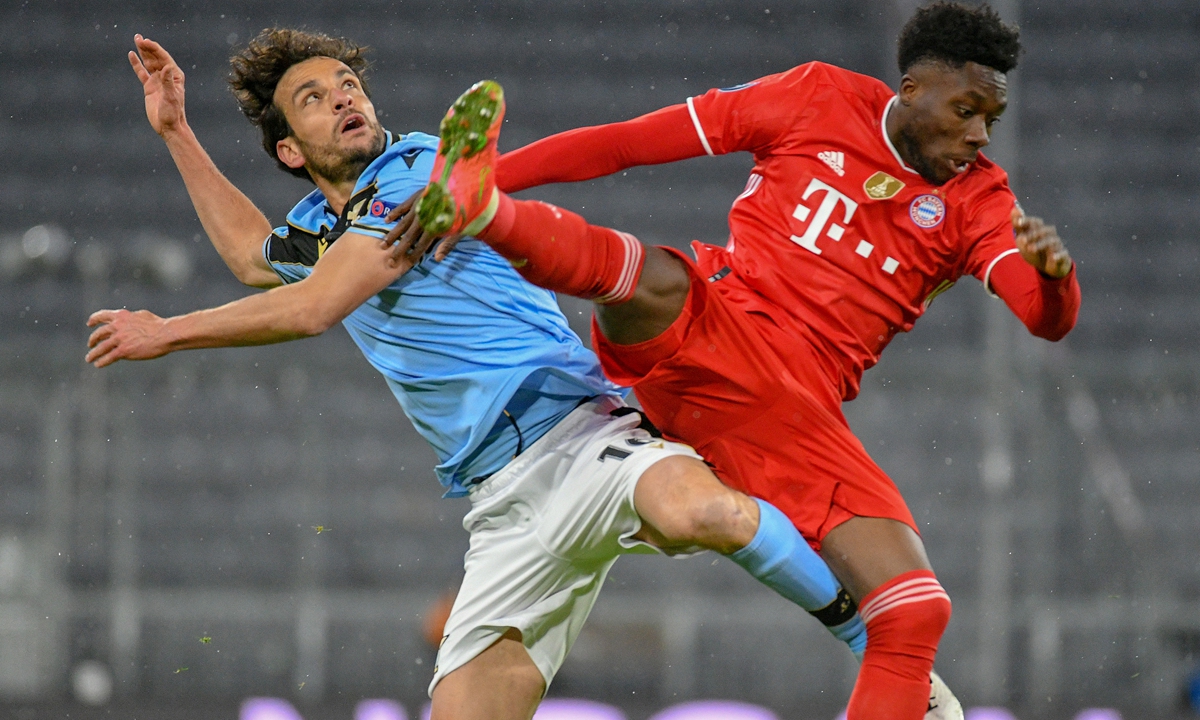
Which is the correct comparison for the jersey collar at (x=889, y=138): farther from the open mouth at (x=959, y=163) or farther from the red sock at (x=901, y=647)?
the red sock at (x=901, y=647)

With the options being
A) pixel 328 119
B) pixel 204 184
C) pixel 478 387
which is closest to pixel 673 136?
pixel 478 387

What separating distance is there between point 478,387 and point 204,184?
1048 mm

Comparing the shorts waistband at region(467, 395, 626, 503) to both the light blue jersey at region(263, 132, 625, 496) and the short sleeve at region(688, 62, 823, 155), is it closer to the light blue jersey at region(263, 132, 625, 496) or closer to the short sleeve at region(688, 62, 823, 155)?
the light blue jersey at region(263, 132, 625, 496)

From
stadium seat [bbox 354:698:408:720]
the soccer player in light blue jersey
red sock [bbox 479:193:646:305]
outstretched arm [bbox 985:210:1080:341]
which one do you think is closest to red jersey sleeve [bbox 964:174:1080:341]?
outstretched arm [bbox 985:210:1080:341]

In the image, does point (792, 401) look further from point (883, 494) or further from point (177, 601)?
point (177, 601)

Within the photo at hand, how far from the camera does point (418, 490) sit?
23.4 feet

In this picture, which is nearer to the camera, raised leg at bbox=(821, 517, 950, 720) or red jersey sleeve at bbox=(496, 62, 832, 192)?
raised leg at bbox=(821, 517, 950, 720)

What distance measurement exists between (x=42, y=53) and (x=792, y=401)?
7.37 m

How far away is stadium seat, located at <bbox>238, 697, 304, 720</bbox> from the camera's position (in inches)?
201

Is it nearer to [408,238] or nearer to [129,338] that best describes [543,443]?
[408,238]

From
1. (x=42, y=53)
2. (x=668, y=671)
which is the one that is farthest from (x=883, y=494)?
(x=42, y=53)

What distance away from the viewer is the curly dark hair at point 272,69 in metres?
3.50

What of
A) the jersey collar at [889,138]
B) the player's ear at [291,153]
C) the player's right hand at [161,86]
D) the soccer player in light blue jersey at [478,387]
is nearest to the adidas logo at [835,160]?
the jersey collar at [889,138]

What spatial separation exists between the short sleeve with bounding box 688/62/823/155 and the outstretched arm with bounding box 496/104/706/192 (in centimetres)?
3
